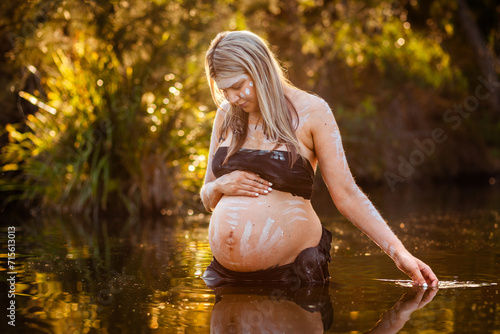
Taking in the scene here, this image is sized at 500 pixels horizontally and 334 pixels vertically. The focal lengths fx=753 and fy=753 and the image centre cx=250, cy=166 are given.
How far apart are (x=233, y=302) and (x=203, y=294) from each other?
294mm

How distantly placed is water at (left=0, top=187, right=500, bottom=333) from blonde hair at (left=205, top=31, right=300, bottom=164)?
80 centimetres

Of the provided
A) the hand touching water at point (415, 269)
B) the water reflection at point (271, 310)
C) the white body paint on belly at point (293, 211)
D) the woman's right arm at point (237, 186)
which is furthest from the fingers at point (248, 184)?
the hand touching water at point (415, 269)

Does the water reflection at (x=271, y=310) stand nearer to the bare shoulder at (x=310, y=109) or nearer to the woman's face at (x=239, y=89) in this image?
the bare shoulder at (x=310, y=109)

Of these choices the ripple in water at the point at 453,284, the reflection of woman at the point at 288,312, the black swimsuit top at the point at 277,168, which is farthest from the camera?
the ripple in water at the point at 453,284

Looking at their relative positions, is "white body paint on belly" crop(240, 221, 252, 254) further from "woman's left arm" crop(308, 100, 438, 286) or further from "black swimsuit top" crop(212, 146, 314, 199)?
"woman's left arm" crop(308, 100, 438, 286)

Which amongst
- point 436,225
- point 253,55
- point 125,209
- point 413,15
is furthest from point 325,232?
point 413,15

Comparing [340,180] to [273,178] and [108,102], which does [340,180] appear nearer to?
[273,178]

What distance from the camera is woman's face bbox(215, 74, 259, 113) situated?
376cm

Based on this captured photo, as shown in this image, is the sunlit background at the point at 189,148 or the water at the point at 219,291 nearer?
the water at the point at 219,291

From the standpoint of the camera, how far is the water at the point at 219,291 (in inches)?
121

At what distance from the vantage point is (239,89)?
12.4 ft

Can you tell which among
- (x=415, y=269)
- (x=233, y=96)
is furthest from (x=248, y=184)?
(x=415, y=269)

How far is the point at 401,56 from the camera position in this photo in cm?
1575

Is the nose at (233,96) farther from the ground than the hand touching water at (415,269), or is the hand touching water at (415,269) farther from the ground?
the nose at (233,96)
